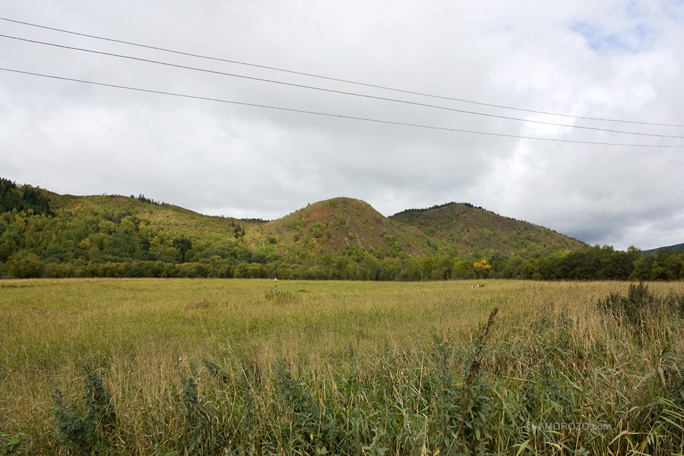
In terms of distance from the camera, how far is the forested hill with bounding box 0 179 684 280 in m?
67.1

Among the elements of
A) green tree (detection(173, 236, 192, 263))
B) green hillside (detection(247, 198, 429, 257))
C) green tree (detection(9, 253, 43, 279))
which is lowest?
green tree (detection(9, 253, 43, 279))

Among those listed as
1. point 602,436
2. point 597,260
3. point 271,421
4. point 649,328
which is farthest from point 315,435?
point 597,260

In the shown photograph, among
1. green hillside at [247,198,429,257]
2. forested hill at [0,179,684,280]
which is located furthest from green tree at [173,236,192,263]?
green hillside at [247,198,429,257]

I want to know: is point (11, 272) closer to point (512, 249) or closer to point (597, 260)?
point (597, 260)

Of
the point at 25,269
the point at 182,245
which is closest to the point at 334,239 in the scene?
the point at 182,245

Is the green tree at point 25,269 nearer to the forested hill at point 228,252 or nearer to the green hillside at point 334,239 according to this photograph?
the forested hill at point 228,252

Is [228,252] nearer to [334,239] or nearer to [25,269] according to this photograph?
[334,239]

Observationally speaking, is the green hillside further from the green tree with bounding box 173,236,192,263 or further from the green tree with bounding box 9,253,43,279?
the green tree with bounding box 9,253,43,279

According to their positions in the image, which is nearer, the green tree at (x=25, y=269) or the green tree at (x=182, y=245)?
the green tree at (x=25, y=269)

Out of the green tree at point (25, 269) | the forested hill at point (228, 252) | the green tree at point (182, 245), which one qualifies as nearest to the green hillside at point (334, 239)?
the forested hill at point (228, 252)

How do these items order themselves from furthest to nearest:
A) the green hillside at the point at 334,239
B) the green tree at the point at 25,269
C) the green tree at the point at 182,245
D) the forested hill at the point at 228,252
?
the green hillside at the point at 334,239 → the green tree at the point at 182,245 → the forested hill at the point at 228,252 → the green tree at the point at 25,269

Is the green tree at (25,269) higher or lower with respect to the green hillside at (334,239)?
lower

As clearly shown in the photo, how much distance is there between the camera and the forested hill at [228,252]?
67062 mm

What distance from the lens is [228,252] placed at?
130 meters
